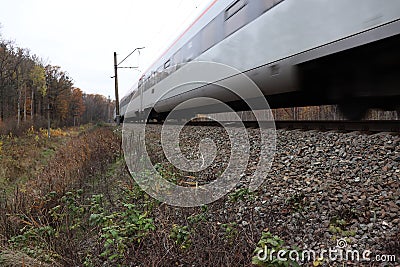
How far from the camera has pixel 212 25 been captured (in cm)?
714

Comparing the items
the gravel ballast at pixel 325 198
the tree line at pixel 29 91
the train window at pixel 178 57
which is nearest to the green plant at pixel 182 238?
the gravel ballast at pixel 325 198

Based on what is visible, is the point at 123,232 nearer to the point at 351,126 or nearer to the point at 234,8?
the point at 351,126

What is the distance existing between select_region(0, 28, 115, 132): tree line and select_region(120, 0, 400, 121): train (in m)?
21.3

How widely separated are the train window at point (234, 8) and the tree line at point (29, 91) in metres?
20.7

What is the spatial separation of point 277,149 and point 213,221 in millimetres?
1843

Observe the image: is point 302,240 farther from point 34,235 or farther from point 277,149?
point 34,235

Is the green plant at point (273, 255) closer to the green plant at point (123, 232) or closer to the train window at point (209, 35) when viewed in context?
the green plant at point (123, 232)

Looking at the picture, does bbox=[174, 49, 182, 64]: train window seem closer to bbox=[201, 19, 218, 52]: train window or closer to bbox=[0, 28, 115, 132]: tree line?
bbox=[201, 19, 218, 52]: train window

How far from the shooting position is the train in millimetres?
3299

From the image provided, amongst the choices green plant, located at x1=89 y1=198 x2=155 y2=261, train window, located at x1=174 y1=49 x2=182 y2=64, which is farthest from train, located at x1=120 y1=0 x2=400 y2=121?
train window, located at x1=174 y1=49 x2=182 y2=64

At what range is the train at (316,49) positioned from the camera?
3.30 m

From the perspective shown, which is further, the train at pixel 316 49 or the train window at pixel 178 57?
the train window at pixel 178 57

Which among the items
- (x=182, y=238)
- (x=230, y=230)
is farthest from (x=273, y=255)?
(x=182, y=238)
